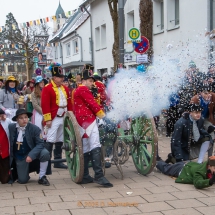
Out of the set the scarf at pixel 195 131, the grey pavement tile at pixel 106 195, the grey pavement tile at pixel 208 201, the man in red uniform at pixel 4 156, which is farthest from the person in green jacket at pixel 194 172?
the man in red uniform at pixel 4 156

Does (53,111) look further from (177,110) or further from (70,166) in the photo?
(177,110)

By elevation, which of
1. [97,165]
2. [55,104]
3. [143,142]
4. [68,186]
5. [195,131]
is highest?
[55,104]

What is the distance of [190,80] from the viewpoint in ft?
18.8

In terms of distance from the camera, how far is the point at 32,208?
4.32m

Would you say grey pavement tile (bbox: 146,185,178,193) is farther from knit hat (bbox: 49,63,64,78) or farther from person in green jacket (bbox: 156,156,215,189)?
knit hat (bbox: 49,63,64,78)

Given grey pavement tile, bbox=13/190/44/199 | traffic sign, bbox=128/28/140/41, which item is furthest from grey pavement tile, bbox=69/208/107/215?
traffic sign, bbox=128/28/140/41

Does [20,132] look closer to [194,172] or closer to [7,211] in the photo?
[7,211]

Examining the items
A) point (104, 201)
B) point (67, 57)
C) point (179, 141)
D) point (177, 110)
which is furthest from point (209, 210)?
point (67, 57)

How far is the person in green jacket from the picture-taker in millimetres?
4809

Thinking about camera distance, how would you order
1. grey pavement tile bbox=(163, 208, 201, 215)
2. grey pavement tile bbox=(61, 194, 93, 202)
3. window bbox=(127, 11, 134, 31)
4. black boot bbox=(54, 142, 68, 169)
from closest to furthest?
grey pavement tile bbox=(163, 208, 201, 215) → grey pavement tile bbox=(61, 194, 93, 202) → black boot bbox=(54, 142, 68, 169) → window bbox=(127, 11, 134, 31)

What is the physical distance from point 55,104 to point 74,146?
1.13 m

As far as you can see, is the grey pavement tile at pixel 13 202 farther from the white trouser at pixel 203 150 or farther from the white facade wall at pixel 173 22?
the white facade wall at pixel 173 22

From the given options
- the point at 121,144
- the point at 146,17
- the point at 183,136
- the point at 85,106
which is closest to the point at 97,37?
the point at 146,17

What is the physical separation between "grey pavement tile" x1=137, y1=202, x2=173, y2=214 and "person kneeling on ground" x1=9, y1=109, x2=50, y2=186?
158 cm
